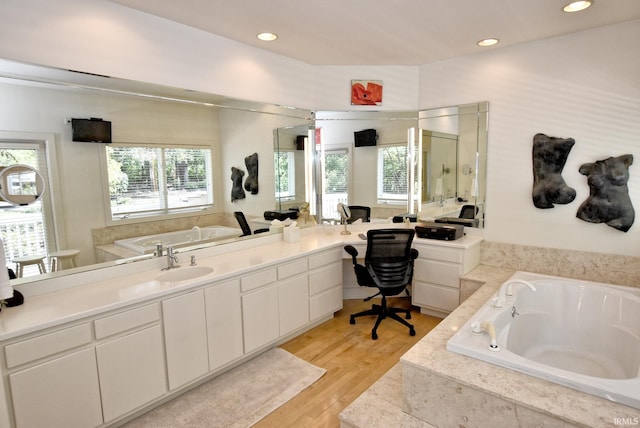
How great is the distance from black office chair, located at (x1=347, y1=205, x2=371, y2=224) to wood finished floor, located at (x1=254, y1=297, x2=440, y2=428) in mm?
970

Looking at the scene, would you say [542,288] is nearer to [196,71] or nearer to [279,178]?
[279,178]

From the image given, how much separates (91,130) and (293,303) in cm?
200

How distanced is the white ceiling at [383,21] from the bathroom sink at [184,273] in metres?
1.85

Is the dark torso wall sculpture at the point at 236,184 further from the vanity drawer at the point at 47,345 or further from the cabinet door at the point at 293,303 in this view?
the vanity drawer at the point at 47,345

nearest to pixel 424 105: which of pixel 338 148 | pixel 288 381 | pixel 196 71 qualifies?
pixel 338 148

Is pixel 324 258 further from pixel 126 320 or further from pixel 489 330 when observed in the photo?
pixel 126 320

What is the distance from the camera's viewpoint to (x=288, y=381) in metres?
2.59

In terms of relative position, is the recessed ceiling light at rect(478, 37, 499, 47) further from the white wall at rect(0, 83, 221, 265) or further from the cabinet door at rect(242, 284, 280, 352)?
the cabinet door at rect(242, 284, 280, 352)

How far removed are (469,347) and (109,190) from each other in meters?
2.51

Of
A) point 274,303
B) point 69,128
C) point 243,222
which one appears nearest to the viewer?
point 69,128

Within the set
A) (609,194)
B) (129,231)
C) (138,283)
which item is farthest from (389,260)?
(129,231)

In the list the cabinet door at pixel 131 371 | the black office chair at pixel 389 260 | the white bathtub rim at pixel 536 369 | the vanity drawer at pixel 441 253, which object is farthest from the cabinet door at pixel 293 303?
the white bathtub rim at pixel 536 369

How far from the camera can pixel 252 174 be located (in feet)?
11.1

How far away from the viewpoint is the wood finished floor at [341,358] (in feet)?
7.39
